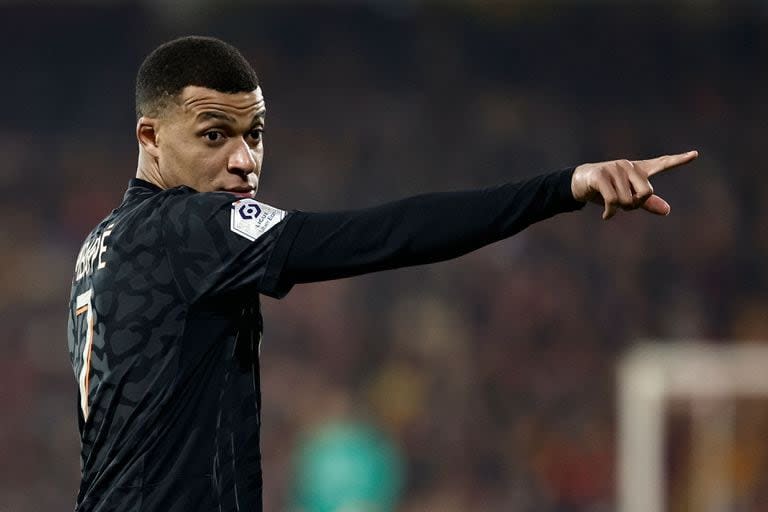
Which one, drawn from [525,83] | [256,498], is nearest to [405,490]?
[525,83]

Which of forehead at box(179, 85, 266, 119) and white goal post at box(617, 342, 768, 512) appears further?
white goal post at box(617, 342, 768, 512)

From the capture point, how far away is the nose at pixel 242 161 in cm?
237

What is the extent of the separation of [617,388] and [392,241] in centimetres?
843

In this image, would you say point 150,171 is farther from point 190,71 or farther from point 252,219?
point 252,219

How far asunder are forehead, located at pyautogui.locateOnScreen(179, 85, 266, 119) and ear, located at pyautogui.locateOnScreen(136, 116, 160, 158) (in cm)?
10

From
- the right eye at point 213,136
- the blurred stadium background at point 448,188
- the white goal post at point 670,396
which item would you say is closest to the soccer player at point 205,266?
the right eye at point 213,136

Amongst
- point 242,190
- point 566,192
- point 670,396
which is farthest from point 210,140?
point 670,396

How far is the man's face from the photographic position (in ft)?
7.72

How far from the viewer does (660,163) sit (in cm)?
200

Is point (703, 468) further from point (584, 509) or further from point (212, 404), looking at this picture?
point (212, 404)

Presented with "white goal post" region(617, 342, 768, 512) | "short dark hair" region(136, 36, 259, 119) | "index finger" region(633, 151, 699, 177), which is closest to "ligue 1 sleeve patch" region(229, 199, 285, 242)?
"short dark hair" region(136, 36, 259, 119)

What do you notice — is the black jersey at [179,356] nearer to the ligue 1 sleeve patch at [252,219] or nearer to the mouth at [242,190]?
the ligue 1 sleeve patch at [252,219]

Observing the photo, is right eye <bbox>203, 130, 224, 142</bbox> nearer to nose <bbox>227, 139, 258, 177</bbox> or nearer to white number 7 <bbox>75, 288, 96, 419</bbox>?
nose <bbox>227, 139, 258, 177</bbox>

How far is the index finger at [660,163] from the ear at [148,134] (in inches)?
37.1
